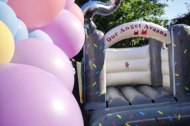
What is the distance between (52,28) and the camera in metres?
2.31

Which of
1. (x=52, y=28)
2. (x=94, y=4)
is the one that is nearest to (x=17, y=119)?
(x=52, y=28)

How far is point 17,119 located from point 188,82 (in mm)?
3430

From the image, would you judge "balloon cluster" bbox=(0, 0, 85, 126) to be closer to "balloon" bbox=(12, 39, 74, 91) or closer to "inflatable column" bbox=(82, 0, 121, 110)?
"balloon" bbox=(12, 39, 74, 91)

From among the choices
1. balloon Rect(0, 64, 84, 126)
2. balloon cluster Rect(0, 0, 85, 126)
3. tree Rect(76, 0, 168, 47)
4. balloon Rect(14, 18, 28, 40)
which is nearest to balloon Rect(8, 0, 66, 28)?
balloon cluster Rect(0, 0, 85, 126)

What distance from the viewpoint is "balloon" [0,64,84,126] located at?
1.14 metres

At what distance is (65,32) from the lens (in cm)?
237

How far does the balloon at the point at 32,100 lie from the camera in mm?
1138

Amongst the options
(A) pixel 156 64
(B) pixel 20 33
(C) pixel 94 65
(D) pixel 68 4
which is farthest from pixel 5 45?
(A) pixel 156 64

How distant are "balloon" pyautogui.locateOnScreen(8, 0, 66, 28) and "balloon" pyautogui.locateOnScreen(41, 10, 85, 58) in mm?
214

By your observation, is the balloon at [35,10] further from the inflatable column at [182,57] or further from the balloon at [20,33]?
the inflatable column at [182,57]

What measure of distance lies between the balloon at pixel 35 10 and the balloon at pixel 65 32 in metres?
0.21

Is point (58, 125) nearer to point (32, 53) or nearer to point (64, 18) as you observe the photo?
point (32, 53)

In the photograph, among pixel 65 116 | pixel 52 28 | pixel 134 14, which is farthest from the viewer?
pixel 134 14

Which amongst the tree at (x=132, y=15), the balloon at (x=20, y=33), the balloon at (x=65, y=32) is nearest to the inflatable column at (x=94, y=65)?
the balloon at (x=65, y=32)
